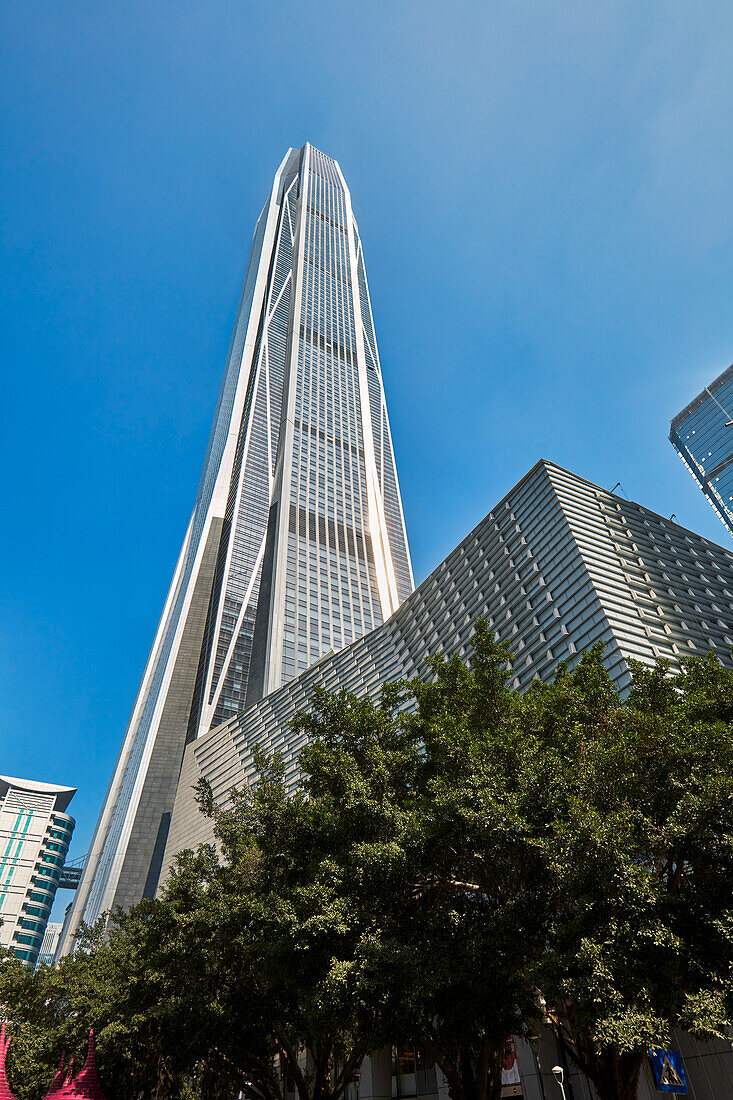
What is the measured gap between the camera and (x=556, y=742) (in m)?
15.3

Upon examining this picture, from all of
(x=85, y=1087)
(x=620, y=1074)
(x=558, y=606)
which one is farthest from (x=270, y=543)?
(x=620, y=1074)

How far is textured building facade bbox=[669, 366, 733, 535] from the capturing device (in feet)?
397

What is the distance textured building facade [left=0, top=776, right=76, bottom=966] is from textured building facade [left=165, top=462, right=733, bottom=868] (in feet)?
341

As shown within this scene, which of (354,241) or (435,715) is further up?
(354,241)

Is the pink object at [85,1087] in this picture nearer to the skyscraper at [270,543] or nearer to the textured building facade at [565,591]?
the textured building facade at [565,591]

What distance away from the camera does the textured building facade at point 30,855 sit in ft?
396

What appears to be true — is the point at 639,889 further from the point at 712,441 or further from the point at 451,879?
the point at 712,441

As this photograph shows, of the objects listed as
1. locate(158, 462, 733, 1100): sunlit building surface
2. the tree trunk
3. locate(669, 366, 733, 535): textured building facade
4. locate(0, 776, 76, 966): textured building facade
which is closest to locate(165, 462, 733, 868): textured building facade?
locate(158, 462, 733, 1100): sunlit building surface

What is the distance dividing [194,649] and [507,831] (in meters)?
93.4

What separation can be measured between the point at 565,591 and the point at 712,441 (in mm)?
111598

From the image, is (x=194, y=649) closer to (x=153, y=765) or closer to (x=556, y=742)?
(x=153, y=765)

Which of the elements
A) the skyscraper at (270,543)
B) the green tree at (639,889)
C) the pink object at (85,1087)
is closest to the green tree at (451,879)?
the green tree at (639,889)

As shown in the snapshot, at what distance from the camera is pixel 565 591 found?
3216 centimetres

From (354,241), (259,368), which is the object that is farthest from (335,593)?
(354,241)
